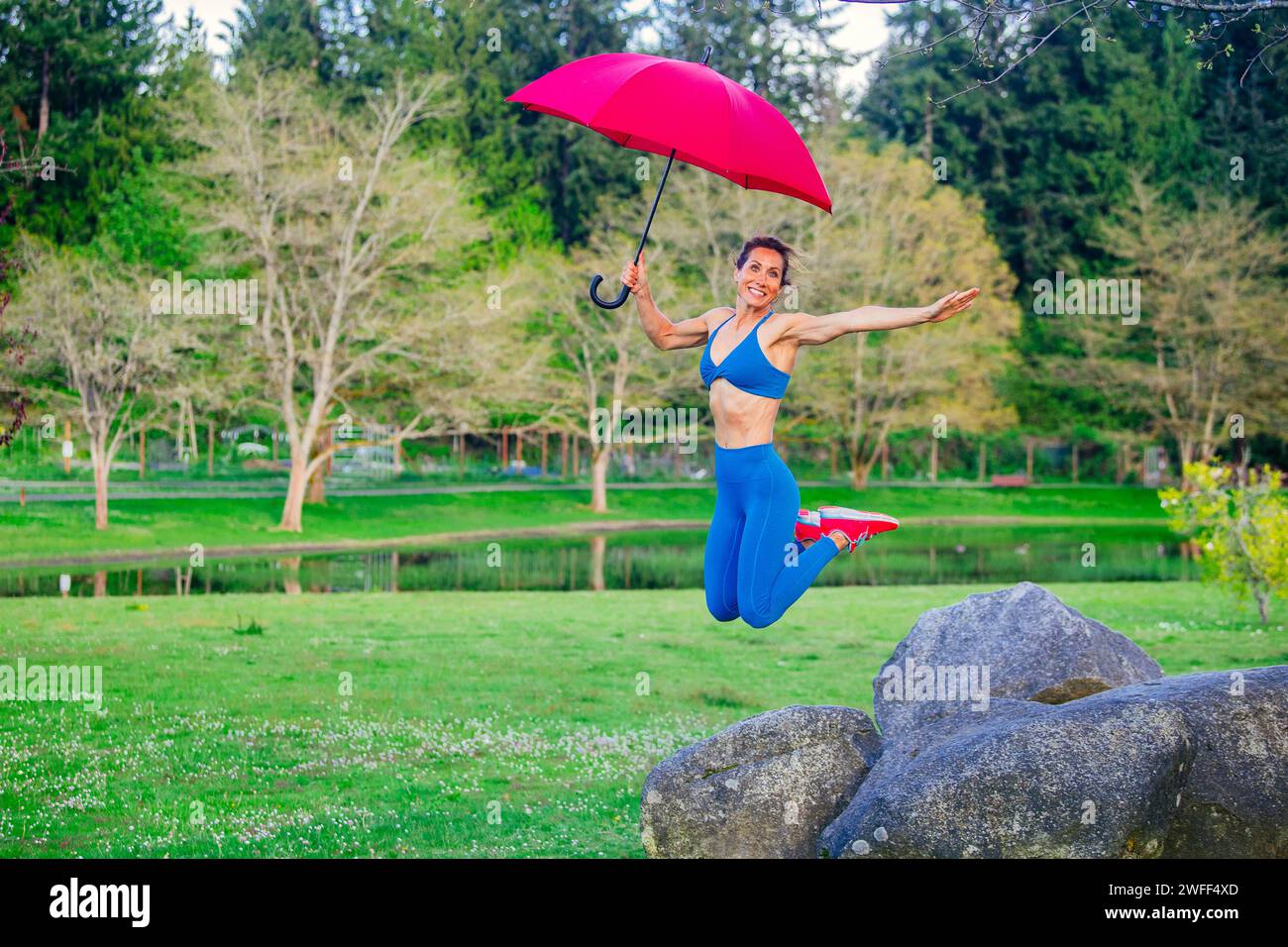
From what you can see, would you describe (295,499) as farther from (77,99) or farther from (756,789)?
(756,789)

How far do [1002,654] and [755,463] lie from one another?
10.3ft

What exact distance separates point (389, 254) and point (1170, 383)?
26.3 metres

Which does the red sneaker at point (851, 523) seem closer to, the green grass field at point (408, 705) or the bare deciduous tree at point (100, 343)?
the green grass field at point (408, 705)

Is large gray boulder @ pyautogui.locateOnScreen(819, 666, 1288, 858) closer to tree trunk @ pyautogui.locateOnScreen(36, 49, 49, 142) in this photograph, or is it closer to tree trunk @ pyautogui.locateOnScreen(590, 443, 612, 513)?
tree trunk @ pyautogui.locateOnScreen(590, 443, 612, 513)

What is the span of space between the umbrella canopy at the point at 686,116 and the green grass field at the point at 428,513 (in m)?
23.8

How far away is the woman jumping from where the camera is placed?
732 centimetres

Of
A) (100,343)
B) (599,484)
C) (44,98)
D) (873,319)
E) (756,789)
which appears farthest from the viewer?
(44,98)

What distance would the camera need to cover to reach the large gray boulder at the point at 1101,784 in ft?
22.5

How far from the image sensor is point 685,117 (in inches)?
280

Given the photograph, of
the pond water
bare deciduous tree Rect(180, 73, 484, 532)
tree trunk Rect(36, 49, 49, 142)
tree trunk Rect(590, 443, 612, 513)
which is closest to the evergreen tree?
tree trunk Rect(36, 49, 49, 142)

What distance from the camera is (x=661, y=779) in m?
8.17

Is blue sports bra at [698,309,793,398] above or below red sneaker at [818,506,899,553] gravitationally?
above

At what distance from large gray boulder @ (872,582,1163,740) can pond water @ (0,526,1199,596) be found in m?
15.8

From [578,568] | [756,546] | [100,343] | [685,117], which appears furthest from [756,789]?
[100,343]
